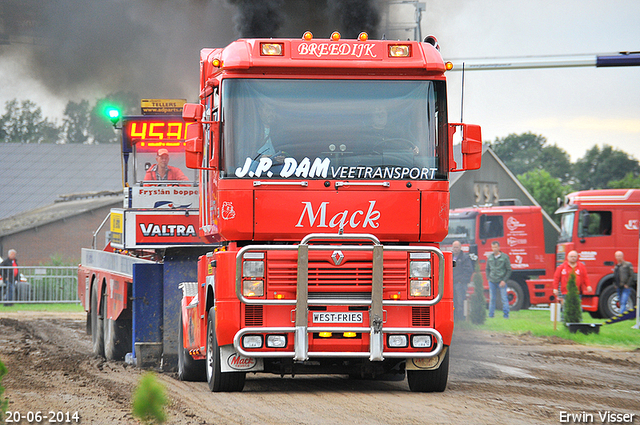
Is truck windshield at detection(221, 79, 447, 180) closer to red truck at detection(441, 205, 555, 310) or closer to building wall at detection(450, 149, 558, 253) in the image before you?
A: red truck at detection(441, 205, 555, 310)

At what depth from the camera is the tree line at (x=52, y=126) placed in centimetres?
8338

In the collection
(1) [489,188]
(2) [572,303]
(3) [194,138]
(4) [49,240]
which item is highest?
(3) [194,138]

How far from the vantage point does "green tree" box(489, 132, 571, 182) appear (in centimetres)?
9144

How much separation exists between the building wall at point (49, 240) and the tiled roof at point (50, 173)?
7.75m

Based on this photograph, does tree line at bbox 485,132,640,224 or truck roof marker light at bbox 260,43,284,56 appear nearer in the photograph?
truck roof marker light at bbox 260,43,284,56

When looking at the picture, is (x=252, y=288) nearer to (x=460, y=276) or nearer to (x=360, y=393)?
(x=360, y=393)

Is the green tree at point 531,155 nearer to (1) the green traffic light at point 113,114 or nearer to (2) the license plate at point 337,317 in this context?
(1) the green traffic light at point 113,114

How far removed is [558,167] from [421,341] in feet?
283

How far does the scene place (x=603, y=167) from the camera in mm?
85188

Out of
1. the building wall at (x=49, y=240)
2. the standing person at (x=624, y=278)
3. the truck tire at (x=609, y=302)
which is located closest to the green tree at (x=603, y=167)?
the building wall at (x=49, y=240)

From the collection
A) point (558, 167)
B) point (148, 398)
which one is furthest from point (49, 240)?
point (558, 167)

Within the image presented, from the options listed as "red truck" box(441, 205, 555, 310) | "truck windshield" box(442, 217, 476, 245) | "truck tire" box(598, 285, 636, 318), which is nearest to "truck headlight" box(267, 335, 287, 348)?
"truck tire" box(598, 285, 636, 318)

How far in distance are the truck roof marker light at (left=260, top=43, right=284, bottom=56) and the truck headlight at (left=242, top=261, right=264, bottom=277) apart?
2104 mm

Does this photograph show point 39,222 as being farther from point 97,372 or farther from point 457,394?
point 457,394
